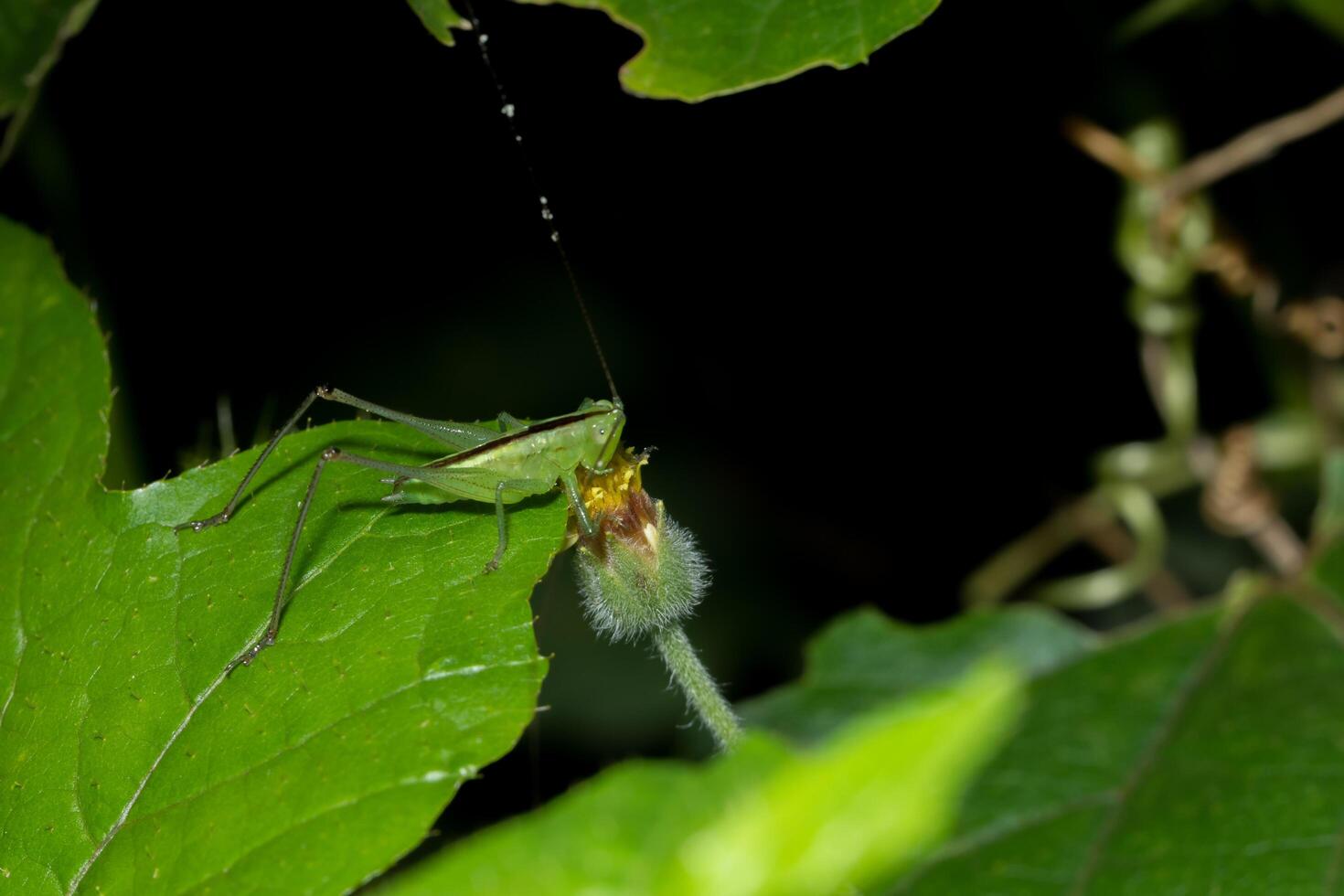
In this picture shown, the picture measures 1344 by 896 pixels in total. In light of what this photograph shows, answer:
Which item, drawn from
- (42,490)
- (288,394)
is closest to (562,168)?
(288,394)

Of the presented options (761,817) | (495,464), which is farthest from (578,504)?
(761,817)

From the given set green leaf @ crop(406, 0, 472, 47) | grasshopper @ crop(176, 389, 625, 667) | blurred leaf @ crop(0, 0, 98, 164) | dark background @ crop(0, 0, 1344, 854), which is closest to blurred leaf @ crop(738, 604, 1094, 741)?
dark background @ crop(0, 0, 1344, 854)

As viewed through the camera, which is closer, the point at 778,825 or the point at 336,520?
the point at 778,825

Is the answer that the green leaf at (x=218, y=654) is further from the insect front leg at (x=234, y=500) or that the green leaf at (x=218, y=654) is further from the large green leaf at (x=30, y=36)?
the large green leaf at (x=30, y=36)

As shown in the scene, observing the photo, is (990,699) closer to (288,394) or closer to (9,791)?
(9,791)

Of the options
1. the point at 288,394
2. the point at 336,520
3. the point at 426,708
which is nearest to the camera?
the point at 426,708

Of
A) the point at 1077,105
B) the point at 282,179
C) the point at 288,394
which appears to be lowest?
the point at 288,394
